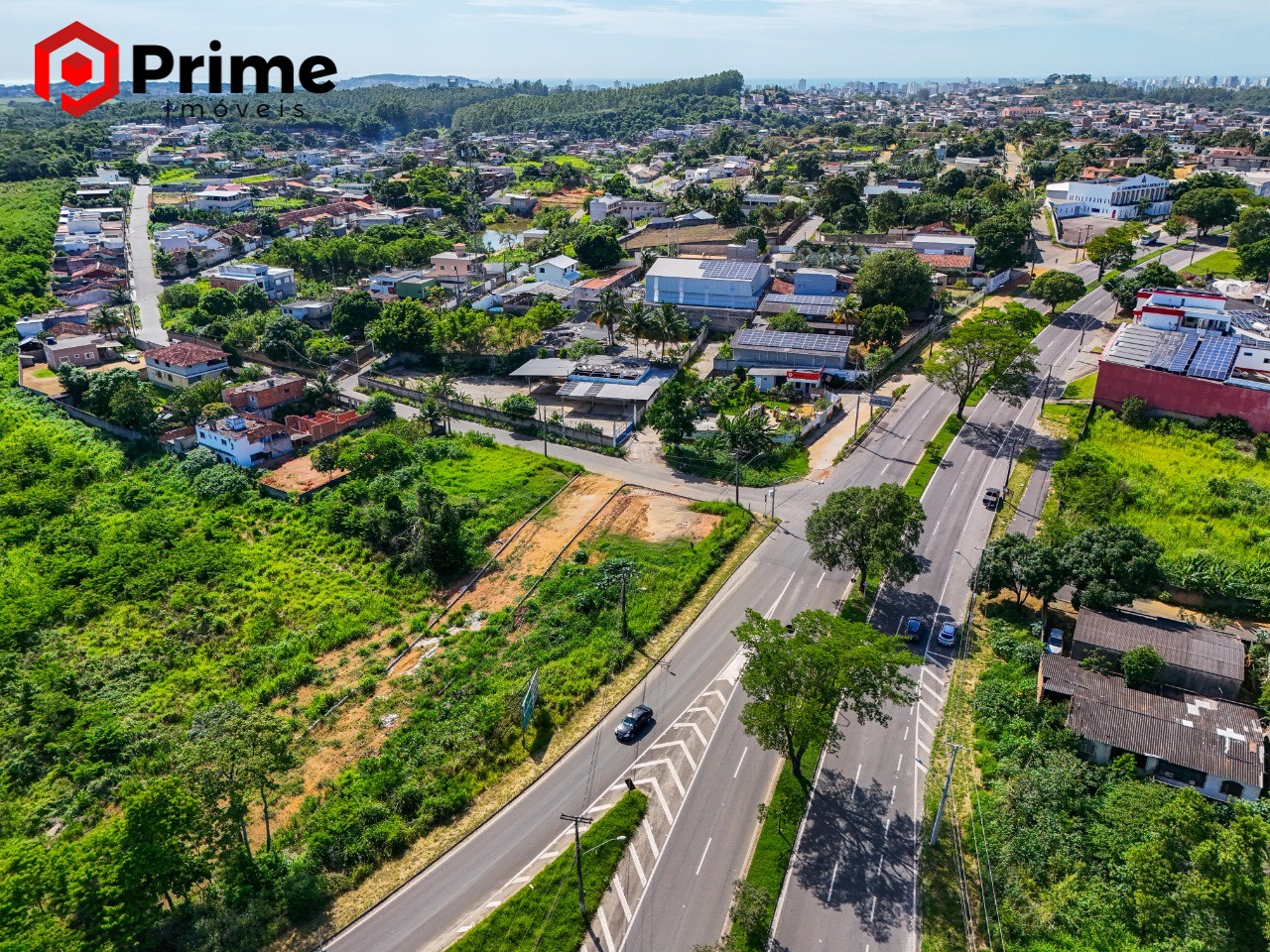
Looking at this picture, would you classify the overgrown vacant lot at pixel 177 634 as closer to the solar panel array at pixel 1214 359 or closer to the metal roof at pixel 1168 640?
the metal roof at pixel 1168 640

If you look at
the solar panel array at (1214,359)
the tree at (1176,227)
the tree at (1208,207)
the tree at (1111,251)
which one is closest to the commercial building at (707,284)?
the tree at (1111,251)

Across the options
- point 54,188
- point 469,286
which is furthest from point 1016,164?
point 54,188

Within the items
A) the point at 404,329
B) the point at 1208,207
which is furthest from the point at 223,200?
the point at 1208,207

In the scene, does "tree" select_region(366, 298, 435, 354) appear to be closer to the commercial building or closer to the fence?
the fence

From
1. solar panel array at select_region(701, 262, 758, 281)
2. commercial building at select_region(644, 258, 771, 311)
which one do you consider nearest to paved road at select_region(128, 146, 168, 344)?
commercial building at select_region(644, 258, 771, 311)

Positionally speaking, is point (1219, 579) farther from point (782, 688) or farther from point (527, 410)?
point (527, 410)

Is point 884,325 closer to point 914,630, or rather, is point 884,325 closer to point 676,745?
point 914,630
